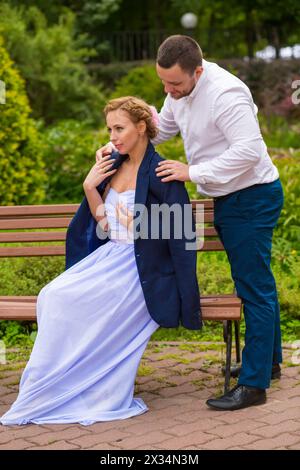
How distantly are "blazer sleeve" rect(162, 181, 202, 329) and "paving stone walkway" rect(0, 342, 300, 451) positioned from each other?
18.2 inches

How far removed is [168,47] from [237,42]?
1866 cm

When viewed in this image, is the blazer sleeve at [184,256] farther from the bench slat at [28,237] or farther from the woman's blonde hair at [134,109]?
the bench slat at [28,237]

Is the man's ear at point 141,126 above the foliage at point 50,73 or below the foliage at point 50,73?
below

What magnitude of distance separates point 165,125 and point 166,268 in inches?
34.3

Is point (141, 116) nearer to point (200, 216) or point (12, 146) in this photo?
point (200, 216)

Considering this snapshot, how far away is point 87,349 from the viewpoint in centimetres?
445

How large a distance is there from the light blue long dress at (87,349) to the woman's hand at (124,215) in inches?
6.4

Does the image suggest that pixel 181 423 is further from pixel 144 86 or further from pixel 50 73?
pixel 144 86

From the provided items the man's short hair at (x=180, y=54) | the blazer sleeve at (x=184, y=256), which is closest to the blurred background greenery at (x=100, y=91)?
the blazer sleeve at (x=184, y=256)

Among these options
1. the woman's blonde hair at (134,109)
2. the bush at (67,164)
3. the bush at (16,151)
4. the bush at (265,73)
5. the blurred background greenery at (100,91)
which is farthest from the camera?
the bush at (265,73)

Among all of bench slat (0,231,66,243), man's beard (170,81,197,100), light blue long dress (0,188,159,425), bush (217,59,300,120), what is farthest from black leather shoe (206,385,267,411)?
bush (217,59,300,120)

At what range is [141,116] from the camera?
4.58 metres

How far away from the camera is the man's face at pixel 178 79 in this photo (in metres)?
4.38
